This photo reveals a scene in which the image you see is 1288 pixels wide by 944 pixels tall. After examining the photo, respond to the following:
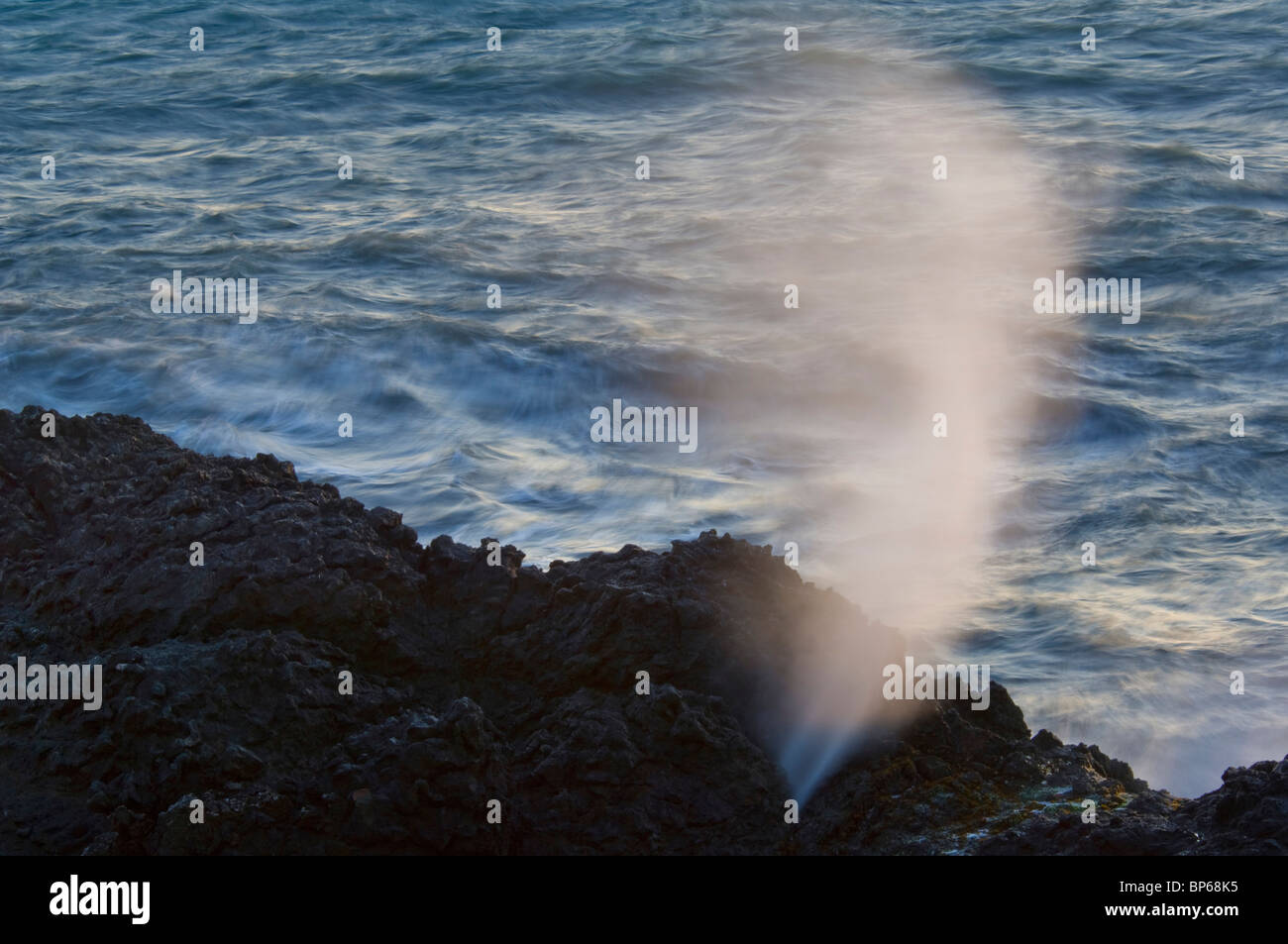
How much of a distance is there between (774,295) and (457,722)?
9.27 metres

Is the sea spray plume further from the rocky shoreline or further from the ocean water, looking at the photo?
the rocky shoreline

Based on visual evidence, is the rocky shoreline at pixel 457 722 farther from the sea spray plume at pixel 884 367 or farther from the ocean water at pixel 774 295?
the ocean water at pixel 774 295

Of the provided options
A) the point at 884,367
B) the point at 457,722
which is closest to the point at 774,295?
the point at 884,367

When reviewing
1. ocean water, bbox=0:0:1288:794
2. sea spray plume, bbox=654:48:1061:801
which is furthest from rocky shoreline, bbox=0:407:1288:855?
ocean water, bbox=0:0:1288:794

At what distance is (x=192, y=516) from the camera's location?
184 inches

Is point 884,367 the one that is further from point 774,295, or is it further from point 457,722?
point 457,722

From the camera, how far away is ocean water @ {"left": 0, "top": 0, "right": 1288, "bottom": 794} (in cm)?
756

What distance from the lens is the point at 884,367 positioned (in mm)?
10852

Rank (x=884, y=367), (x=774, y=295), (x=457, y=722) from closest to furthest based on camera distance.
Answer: (x=457, y=722) → (x=884, y=367) → (x=774, y=295)

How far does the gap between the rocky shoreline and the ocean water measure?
2.09 m

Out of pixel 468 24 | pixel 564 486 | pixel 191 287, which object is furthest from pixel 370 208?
pixel 468 24

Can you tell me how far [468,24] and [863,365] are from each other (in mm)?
15621

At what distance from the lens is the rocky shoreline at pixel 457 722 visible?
3674 millimetres
